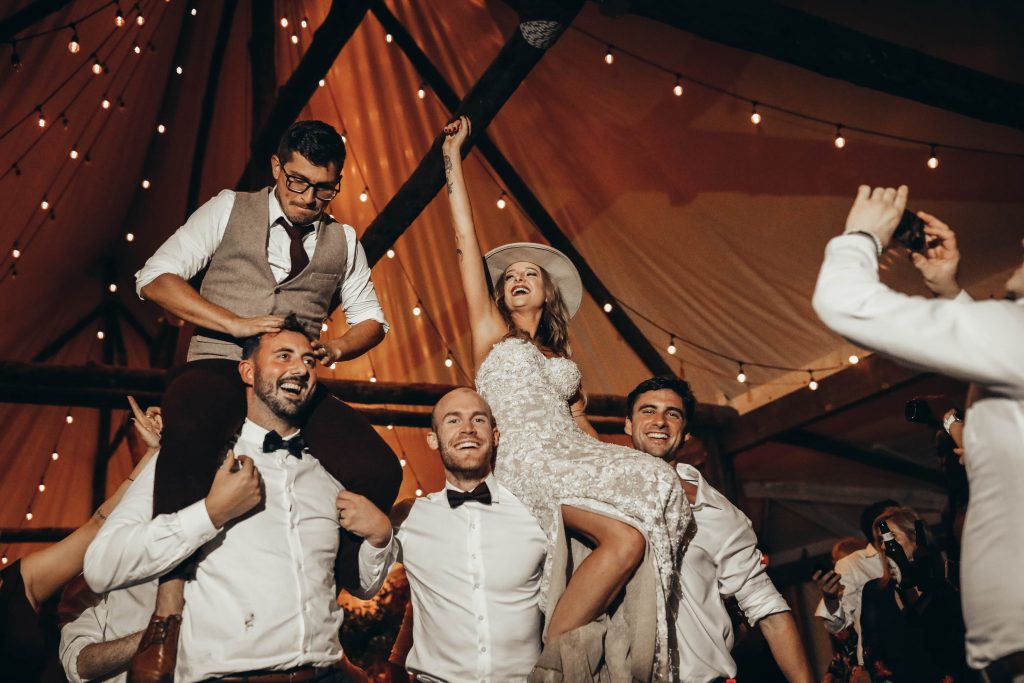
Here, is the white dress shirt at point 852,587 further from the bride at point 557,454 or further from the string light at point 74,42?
the string light at point 74,42

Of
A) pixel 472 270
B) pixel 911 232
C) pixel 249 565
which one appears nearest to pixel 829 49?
pixel 472 270

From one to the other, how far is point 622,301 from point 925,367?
18.6ft

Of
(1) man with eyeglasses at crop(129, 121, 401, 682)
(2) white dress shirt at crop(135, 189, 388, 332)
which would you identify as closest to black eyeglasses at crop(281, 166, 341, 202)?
(1) man with eyeglasses at crop(129, 121, 401, 682)

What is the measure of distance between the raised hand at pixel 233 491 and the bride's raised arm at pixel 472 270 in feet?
3.40

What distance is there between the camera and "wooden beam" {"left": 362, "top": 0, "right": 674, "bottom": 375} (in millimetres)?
6160

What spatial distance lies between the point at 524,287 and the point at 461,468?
0.83 m

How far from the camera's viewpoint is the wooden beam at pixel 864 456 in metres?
7.90

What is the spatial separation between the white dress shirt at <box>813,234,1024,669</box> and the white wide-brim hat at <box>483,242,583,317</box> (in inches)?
67.0

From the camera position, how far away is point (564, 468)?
249 centimetres

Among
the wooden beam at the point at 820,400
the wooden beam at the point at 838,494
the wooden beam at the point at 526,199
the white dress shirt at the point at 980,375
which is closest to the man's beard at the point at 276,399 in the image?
the white dress shirt at the point at 980,375

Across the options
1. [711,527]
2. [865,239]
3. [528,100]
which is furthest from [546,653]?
[528,100]

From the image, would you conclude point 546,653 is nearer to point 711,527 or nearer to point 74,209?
point 711,527

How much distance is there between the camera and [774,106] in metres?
4.89

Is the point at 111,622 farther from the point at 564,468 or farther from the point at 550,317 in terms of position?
the point at 550,317
